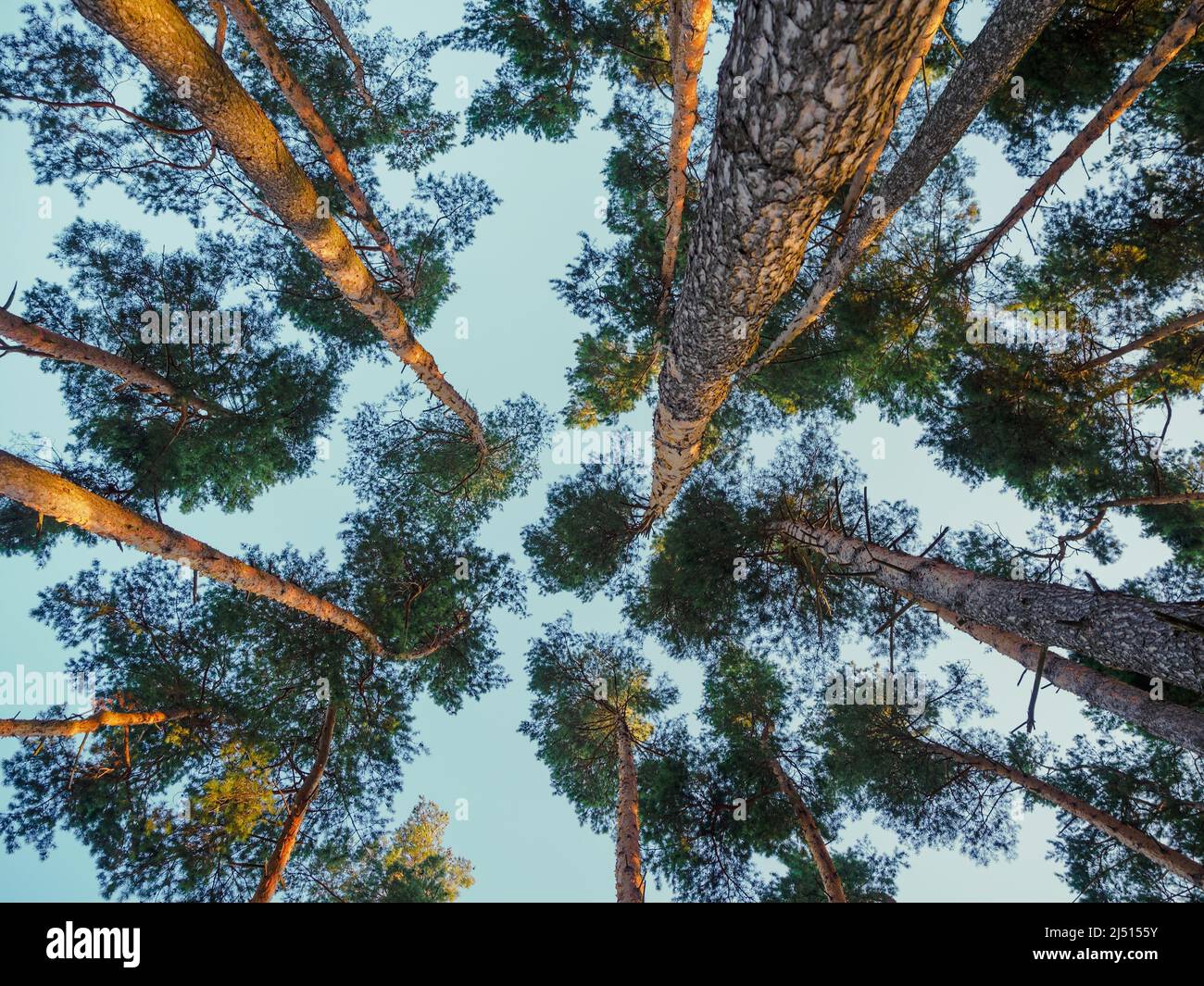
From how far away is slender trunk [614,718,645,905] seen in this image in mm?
5465

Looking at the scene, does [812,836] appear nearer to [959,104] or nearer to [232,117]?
[959,104]

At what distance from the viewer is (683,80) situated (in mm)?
4305

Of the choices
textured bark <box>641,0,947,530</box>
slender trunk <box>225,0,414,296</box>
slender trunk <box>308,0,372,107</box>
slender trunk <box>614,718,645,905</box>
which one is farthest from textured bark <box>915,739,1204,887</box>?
slender trunk <box>308,0,372,107</box>

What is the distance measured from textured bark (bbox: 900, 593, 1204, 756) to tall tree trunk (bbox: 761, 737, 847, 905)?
10.1ft

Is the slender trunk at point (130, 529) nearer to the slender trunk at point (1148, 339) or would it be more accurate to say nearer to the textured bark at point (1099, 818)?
the textured bark at point (1099, 818)

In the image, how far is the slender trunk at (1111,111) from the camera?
12.5 ft

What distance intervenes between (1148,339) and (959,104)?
12.6ft

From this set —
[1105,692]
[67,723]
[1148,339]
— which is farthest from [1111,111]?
[67,723]

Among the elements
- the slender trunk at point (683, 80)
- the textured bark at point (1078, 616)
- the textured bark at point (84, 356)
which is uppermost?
the slender trunk at point (683, 80)

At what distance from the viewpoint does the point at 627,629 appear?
8703mm

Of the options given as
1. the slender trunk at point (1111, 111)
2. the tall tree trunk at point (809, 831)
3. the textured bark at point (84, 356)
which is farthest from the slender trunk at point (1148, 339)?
the textured bark at point (84, 356)

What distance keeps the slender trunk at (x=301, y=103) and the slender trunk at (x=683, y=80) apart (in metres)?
3.94
